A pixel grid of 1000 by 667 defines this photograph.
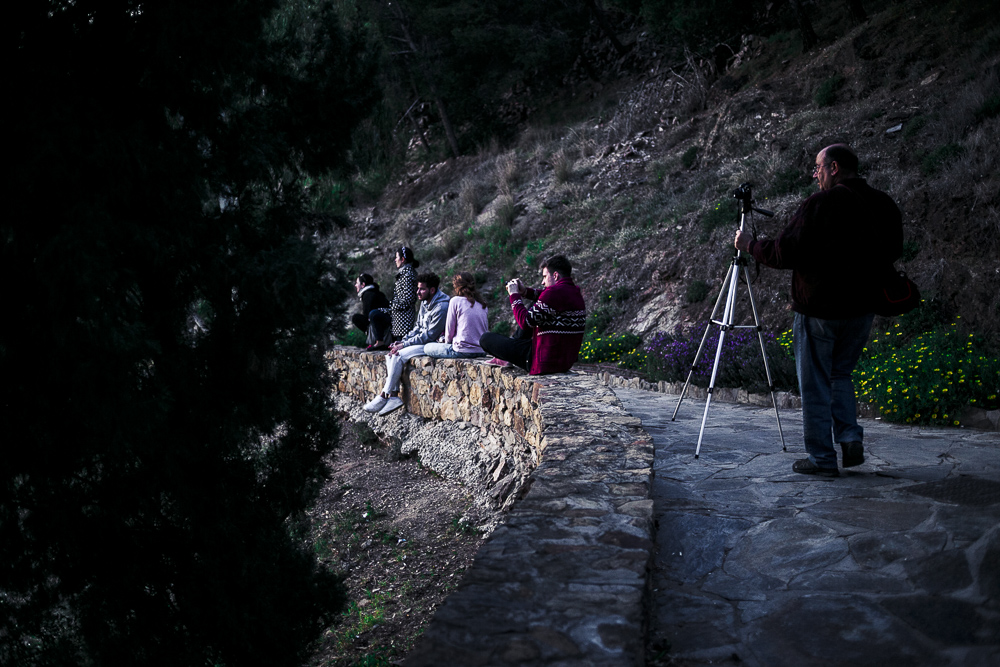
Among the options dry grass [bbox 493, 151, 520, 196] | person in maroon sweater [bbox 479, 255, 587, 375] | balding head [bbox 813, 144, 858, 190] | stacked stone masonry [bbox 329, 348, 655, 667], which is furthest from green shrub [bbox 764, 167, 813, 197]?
balding head [bbox 813, 144, 858, 190]

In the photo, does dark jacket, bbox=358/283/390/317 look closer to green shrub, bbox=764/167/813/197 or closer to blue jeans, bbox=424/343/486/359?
blue jeans, bbox=424/343/486/359

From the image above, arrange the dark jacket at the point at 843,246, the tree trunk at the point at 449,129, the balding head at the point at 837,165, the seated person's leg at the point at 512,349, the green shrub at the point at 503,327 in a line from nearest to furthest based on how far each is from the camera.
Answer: the dark jacket at the point at 843,246 < the balding head at the point at 837,165 < the seated person's leg at the point at 512,349 < the green shrub at the point at 503,327 < the tree trunk at the point at 449,129

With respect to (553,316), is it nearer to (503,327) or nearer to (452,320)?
(452,320)

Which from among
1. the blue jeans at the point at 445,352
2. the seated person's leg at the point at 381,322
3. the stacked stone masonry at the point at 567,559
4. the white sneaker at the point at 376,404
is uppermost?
the seated person's leg at the point at 381,322

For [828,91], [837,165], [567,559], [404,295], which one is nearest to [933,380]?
[837,165]

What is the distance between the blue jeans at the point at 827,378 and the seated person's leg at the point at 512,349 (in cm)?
351

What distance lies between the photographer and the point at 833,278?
402 cm

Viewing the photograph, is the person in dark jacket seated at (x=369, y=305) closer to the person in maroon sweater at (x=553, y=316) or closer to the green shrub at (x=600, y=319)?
the green shrub at (x=600, y=319)

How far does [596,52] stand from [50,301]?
2243 centimetres

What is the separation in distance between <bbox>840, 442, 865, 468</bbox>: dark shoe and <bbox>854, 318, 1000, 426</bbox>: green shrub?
7.50 ft

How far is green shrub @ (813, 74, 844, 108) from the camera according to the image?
13.8 m

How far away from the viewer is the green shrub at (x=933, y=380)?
236 inches

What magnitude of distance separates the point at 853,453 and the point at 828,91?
11737 millimetres

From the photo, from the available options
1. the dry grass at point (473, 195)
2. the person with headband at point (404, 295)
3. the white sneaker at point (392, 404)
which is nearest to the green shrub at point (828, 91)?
the dry grass at point (473, 195)
